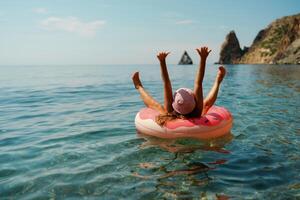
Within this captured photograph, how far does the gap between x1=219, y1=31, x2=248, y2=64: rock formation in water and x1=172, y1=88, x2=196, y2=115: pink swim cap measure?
121 metres

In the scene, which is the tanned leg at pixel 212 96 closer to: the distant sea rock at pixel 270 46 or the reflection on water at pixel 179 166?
the reflection on water at pixel 179 166

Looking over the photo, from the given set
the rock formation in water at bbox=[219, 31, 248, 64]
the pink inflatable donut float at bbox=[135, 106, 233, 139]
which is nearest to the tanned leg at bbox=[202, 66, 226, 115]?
the pink inflatable donut float at bbox=[135, 106, 233, 139]

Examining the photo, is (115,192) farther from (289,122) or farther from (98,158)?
(289,122)

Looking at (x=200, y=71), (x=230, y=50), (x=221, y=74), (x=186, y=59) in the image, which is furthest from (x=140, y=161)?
(x=186, y=59)

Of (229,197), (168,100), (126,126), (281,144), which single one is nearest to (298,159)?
(281,144)

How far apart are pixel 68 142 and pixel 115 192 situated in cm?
312

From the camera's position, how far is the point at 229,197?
436 centimetres

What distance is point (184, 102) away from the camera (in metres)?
6.84

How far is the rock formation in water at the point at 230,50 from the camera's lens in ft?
408

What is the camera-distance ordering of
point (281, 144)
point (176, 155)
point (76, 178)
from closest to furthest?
point (76, 178) < point (176, 155) < point (281, 144)

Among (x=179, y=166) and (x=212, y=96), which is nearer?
(x=179, y=166)

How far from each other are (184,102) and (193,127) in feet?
1.77

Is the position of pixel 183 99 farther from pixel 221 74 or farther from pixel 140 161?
pixel 140 161

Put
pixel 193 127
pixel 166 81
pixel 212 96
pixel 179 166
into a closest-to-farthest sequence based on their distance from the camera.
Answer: pixel 179 166 → pixel 193 127 → pixel 166 81 → pixel 212 96
